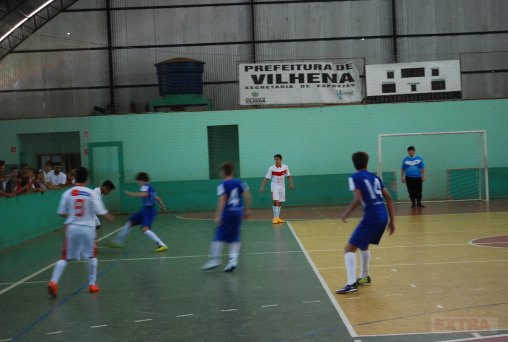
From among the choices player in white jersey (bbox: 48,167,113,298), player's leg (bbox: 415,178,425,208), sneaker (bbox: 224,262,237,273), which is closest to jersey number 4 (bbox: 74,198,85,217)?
player in white jersey (bbox: 48,167,113,298)

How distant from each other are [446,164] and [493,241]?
1193cm

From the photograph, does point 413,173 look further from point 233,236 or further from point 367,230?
point 367,230

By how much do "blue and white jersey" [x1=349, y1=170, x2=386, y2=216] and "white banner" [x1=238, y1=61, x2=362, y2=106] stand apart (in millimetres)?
16450

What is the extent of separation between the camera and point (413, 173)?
2203 centimetres

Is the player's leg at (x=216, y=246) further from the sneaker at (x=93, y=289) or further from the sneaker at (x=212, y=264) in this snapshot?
the sneaker at (x=93, y=289)

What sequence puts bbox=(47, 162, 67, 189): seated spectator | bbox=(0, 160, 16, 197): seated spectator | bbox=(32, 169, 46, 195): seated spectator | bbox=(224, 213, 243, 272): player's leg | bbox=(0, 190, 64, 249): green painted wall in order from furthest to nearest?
1. bbox=(47, 162, 67, 189): seated spectator
2. bbox=(32, 169, 46, 195): seated spectator
3. bbox=(0, 190, 64, 249): green painted wall
4. bbox=(0, 160, 16, 197): seated spectator
5. bbox=(224, 213, 243, 272): player's leg

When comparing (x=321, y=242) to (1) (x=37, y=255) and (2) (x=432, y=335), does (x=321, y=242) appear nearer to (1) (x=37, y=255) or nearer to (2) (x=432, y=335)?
(1) (x=37, y=255)

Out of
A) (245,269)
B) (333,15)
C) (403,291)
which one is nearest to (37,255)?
(245,269)

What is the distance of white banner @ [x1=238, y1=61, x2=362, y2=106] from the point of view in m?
25.5

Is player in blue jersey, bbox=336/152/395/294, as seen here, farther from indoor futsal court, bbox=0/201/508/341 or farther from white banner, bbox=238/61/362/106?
white banner, bbox=238/61/362/106

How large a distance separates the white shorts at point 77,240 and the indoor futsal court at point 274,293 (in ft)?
2.08

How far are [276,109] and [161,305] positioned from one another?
1754 cm

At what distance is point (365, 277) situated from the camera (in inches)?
384

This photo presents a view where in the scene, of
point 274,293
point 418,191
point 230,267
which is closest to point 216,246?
point 230,267
